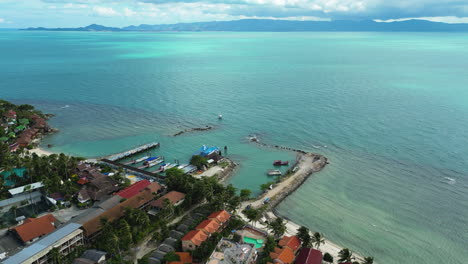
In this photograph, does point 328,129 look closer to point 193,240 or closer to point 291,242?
point 291,242

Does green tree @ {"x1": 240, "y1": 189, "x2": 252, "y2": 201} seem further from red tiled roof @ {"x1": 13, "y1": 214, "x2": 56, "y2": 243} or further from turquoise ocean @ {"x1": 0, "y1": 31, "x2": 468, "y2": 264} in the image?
red tiled roof @ {"x1": 13, "y1": 214, "x2": 56, "y2": 243}

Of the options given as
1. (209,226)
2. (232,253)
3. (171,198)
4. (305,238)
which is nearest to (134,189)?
(171,198)

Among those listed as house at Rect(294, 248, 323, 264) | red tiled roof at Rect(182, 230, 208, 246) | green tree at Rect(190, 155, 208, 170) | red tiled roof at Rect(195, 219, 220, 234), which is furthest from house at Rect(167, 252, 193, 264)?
green tree at Rect(190, 155, 208, 170)

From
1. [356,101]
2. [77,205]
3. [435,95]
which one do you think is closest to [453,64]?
[435,95]

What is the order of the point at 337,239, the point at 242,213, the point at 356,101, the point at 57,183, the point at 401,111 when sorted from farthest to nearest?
the point at 356,101, the point at 401,111, the point at 57,183, the point at 242,213, the point at 337,239

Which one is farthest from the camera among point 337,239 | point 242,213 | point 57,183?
point 57,183

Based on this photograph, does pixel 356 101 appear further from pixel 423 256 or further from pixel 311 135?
pixel 423 256

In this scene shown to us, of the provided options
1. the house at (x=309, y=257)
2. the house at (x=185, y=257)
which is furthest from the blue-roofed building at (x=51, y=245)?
the house at (x=309, y=257)
